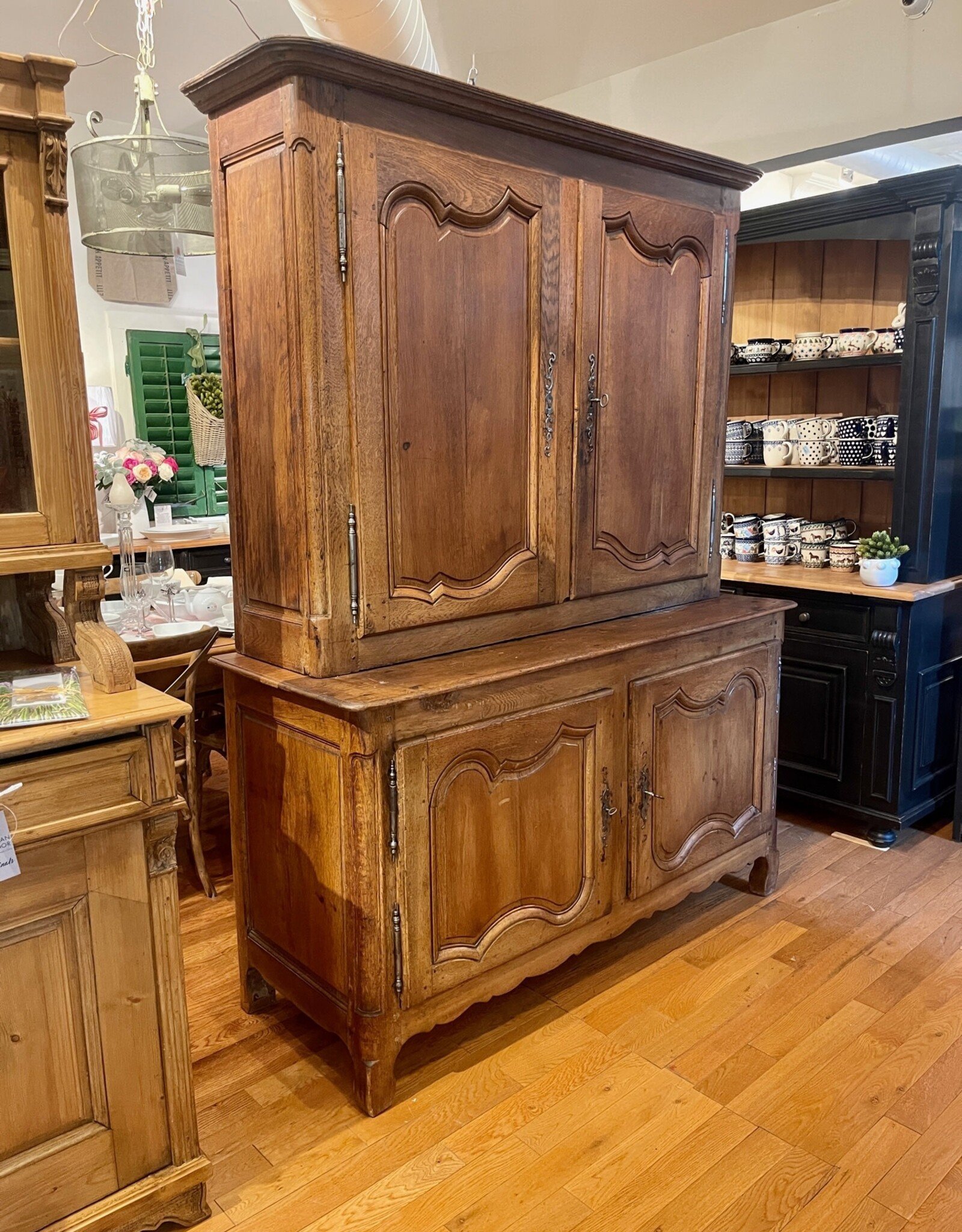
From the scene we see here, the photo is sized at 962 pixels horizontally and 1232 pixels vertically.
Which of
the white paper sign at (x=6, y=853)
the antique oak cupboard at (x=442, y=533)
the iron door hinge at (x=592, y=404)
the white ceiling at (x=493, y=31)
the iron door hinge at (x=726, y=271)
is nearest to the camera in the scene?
the white paper sign at (x=6, y=853)

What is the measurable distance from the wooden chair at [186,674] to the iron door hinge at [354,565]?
95 centimetres

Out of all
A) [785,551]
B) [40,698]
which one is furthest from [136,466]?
[785,551]

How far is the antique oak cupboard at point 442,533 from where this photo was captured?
182 cm

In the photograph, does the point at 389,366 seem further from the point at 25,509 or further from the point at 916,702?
the point at 916,702

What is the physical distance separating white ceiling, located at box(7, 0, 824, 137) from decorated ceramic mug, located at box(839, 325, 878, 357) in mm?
1093

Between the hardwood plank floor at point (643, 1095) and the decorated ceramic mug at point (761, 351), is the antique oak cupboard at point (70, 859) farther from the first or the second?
the decorated ceramic mug at point (761, 351)

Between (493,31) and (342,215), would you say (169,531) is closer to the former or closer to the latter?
(493,31)

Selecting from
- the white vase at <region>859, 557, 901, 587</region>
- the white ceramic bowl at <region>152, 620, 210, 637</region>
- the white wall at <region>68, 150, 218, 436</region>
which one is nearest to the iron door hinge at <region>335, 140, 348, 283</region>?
the white ceramic bowl at <region>152, 620, 210, 637</region>

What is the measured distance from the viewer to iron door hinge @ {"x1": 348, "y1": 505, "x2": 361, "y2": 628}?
1881 millimetres

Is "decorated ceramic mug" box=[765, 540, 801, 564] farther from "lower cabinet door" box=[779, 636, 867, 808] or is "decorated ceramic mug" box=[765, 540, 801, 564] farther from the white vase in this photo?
the white vase

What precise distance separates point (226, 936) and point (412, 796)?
1.14 meters

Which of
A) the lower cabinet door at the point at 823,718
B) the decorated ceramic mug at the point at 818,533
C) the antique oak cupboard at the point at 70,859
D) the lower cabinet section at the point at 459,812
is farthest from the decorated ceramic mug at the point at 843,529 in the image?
the antique oak cupboard at the point at 70,859

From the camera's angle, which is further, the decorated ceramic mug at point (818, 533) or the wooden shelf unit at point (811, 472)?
the decorated ceramic mug at point (818, 533)

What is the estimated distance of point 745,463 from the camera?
3.82m
